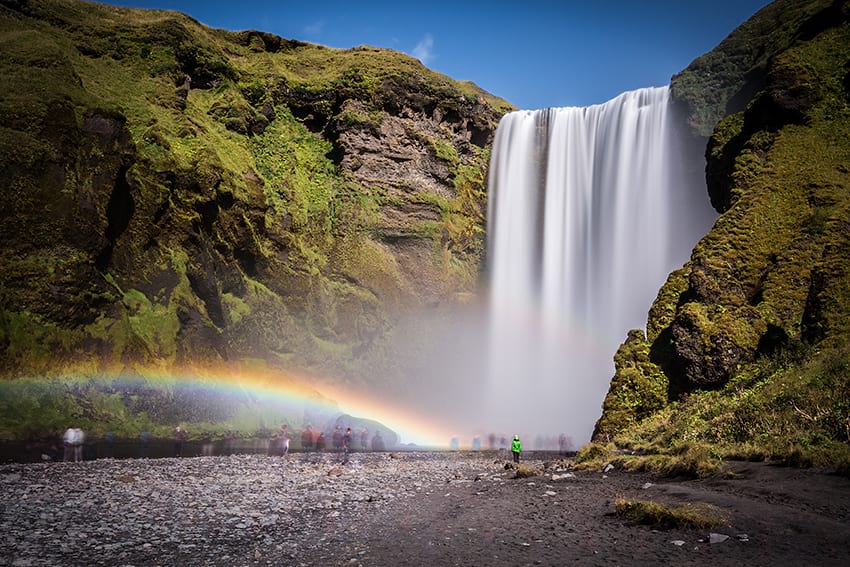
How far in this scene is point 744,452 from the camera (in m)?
13.5

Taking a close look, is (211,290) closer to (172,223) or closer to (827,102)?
(172,223)

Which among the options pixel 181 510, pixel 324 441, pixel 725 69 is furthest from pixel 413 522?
pixel 725 69

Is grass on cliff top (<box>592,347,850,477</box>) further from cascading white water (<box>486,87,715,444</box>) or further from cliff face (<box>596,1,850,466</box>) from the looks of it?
cascading white water (<box>486,87,715,444</box>)

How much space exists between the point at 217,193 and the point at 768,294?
157ft

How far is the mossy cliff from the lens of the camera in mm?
36375

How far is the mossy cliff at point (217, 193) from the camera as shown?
36375mm

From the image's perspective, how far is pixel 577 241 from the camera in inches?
2451

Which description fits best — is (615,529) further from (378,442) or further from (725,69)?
(725,69)

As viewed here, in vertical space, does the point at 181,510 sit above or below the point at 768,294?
below

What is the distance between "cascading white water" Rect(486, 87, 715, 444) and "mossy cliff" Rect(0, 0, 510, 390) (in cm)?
594

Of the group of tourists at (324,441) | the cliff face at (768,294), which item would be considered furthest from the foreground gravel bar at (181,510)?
the cliff face at (768,294)

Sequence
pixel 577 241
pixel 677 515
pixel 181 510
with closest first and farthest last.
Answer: pixel 677 515, pixel 181 510, pixel 577 241

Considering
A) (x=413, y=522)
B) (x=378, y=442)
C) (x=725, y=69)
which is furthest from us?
(x=725, y=69)

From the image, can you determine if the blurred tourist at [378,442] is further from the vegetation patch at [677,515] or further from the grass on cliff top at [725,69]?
the grass on cliff top at [725,69]
